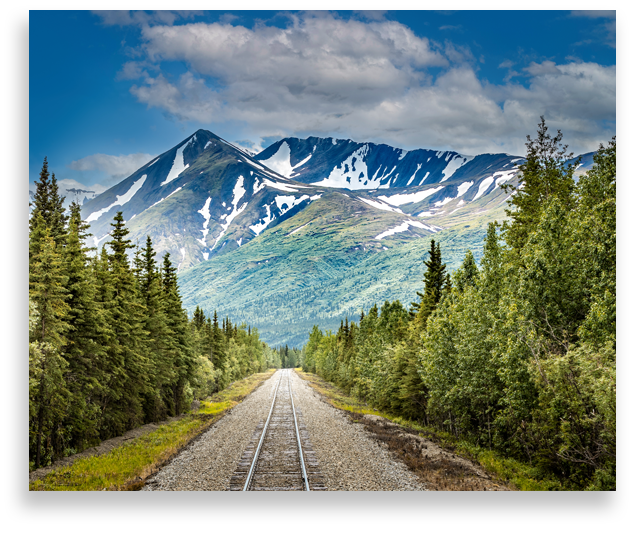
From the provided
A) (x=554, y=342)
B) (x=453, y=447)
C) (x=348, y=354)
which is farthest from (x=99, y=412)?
(x=348, y=354)

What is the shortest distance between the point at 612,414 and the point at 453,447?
42.8 ft

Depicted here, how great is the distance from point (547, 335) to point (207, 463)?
12.6 metres

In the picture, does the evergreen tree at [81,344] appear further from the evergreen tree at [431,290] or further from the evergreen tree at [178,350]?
the evergreen tree at [431,290]

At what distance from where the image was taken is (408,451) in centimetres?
1803

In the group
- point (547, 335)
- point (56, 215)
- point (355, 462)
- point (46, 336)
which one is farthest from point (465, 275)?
point (56, 215)

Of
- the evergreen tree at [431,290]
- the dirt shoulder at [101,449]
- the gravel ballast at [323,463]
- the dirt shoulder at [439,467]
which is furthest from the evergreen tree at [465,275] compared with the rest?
the dirt shoulder at [101,449]

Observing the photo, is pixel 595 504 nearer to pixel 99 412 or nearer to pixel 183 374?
pixel 99 412

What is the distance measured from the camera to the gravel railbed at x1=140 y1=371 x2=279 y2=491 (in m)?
12.6

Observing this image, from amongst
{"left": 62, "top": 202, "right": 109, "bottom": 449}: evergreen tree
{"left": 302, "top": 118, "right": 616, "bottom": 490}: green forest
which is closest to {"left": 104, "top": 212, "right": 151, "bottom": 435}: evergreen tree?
{"left": 62, "top": 202, "right": 109, "bottom": 449}: evergreen tree

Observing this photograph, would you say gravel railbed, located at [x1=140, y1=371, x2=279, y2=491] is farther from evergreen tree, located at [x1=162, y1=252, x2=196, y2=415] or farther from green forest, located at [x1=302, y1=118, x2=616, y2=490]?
evergreen tree, located at [x1=162, y1=252, x2=196, y2=415]

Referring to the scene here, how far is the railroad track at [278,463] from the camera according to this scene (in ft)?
40.7

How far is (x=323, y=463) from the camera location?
49.6 ft

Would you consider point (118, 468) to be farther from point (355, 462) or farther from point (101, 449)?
point (355, 462)
